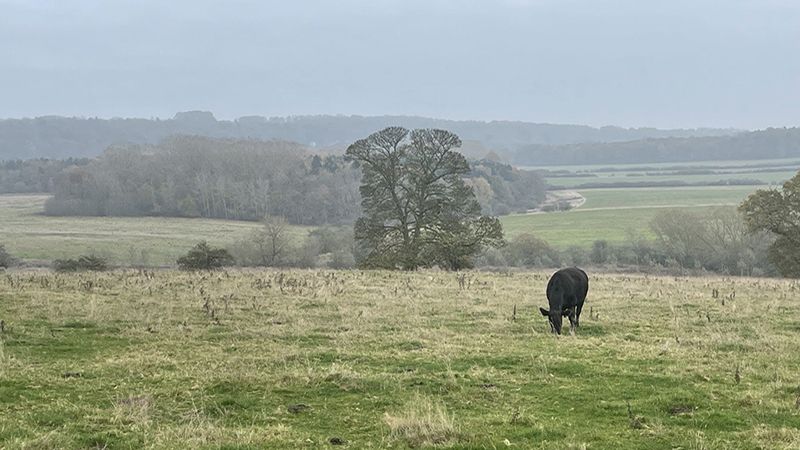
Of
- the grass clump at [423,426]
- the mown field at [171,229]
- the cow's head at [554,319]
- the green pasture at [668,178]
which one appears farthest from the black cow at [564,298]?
the green pasture at [668,178]

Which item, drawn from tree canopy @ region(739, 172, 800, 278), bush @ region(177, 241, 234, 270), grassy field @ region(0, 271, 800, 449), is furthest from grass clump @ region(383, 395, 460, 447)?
tree canopy @ region(739, 172, 800, 278)

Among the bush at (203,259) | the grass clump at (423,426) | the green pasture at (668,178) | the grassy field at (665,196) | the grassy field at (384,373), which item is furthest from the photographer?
the green pasture at (668,178)

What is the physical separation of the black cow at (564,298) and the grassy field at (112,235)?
46755 millimetres

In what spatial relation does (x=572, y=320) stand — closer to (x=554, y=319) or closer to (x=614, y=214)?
(x=554, y=319)

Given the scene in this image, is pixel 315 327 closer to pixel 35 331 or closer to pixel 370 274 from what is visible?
pixel 35 331

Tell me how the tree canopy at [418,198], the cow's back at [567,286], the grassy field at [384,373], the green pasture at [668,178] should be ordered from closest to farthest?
1. the grassy field at [384,373]
2. the cow's back at [567,286]
3. the tree canopy at [418,198]
4. the green pasture at [668,178]

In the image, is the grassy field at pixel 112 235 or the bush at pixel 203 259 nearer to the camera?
the bush at pixel 203 259

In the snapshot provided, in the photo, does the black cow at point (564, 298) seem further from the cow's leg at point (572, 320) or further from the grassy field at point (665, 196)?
the grassy field at point (665, 196)

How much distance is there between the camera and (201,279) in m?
26.5

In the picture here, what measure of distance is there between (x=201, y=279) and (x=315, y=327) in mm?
11510

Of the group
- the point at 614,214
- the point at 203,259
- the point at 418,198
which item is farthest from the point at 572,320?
the point at 614,214

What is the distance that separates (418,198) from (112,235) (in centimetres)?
5869

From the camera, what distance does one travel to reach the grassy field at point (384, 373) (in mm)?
8188

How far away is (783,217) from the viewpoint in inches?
1558
